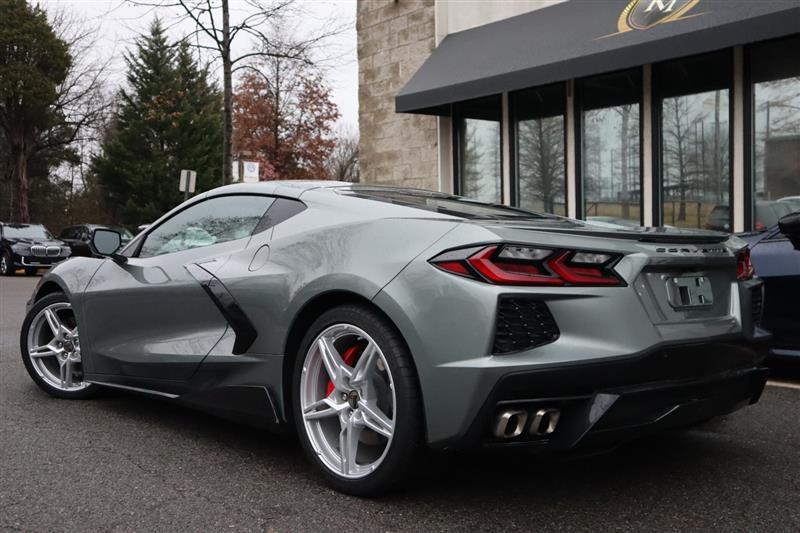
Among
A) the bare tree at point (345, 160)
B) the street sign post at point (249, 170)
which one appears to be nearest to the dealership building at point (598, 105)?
the street sign post at point (249, 170)

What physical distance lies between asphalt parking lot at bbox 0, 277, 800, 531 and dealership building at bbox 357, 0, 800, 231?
6.49 metres

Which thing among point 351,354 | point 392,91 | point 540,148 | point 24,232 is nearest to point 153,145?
point 24,232

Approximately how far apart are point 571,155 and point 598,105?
901 mm

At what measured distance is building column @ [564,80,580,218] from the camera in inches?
503

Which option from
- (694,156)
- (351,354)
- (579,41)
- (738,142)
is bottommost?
(351,354)

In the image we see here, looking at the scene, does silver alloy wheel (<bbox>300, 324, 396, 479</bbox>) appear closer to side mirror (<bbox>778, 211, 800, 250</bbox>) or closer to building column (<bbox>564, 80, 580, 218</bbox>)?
side mirror (<bbox>778, 211, 800, 250</bbox>)

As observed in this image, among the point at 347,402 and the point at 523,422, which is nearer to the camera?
the point at 523,422

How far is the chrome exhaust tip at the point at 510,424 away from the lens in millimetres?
2641

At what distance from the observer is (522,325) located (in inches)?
105

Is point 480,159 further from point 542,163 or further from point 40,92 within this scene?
point 40,92

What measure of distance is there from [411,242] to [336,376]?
0.63 m

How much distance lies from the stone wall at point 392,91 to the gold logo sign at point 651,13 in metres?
4.88

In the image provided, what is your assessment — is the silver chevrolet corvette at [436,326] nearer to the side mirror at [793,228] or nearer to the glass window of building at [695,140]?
the side mirror at [793,228]

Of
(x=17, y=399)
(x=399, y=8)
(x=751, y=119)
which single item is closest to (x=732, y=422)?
(x=17, y=399)
